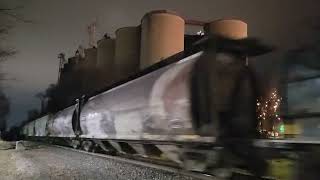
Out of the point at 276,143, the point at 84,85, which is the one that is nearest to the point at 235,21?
the point at 84,85

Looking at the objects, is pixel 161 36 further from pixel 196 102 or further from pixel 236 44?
pixel 196 102

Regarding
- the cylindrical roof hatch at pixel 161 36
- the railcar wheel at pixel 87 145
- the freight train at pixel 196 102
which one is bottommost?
the railcar wheel at pixel 87 145

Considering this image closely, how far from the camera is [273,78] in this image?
696cm

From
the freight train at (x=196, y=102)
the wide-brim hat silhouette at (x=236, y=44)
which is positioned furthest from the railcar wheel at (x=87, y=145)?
the wide-brim hat silhouette at (x=236, y=44)

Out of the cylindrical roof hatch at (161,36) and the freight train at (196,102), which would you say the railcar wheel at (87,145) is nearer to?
the freight train at (196,102)

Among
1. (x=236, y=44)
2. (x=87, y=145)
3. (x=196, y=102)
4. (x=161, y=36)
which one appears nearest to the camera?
(x=196, y=102)

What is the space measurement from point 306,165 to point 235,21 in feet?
113

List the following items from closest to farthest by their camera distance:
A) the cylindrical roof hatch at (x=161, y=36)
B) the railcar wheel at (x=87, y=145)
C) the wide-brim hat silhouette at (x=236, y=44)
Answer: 1. the wide-brim hat silhouette at (x=236, y=44)
2. the railcar wheel at (x=87, y=145)
3. the cylindrical roof hatch at (x=161, y=36)

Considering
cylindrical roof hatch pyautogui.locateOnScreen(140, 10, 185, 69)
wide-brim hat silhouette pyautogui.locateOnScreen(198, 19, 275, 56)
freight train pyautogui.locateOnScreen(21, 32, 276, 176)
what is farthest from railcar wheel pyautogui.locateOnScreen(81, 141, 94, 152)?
cylindrical roof hatch pyautogui.locateOnScreen(140, 10, 185, 69)

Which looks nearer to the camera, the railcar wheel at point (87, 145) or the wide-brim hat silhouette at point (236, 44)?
the wide-brim hat silhouette at point (236, 44)

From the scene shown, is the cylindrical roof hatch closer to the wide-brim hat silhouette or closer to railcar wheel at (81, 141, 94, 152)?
railcar wheel at (81, 141, 94, 152)

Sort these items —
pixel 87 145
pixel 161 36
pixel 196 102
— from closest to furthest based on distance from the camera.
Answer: pixel 196 102, pixel 87 145, pixel 161 36

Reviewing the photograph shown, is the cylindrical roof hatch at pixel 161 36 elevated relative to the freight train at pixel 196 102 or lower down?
elevated

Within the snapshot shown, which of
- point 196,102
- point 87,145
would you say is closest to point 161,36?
point 87,145
